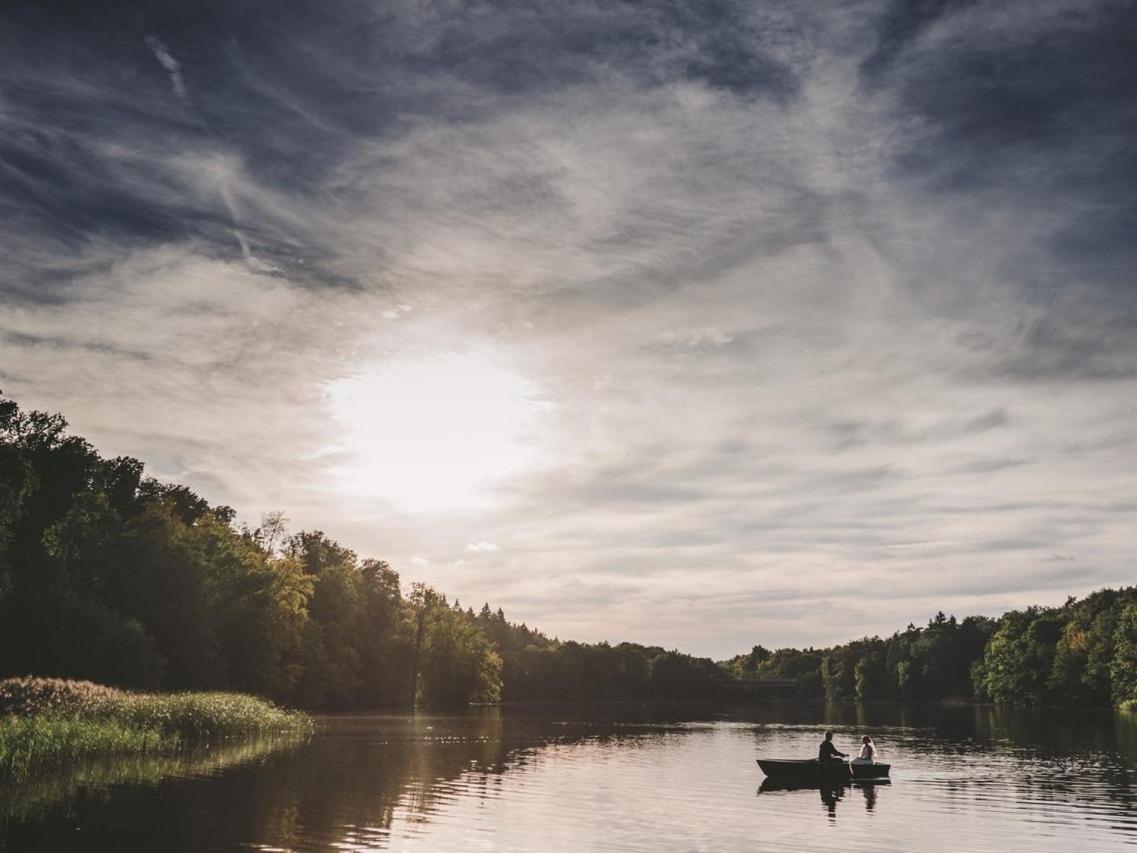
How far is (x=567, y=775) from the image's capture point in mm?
49438

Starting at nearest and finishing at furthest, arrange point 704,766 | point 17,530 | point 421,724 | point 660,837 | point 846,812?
point 660,837, point 846,812, point 704,766, point 17,530, point 421,724

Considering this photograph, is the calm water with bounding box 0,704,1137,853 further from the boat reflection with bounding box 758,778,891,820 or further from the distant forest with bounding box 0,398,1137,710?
the distant forest with bounding box 0,398,1137,710

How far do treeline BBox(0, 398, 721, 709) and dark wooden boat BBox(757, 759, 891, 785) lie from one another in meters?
49.2

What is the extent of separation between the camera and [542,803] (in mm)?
37906

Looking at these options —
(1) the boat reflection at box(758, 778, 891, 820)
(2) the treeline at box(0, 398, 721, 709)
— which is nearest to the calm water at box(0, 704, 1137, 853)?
(1) the boat reflection at box(758, 778, 891, 820)

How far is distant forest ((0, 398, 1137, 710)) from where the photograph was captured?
68.9 meters

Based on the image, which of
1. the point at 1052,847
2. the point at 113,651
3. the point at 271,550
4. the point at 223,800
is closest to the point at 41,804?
the point at 223,800

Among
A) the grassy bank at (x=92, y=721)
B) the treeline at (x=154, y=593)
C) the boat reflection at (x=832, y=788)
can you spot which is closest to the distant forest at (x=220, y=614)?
the treeline at (x=154, y=593)

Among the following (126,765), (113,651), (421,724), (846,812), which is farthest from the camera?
(421,724)

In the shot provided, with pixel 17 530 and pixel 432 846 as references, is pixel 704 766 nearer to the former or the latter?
pixel 432 846

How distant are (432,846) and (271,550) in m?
101

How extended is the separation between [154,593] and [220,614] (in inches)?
458

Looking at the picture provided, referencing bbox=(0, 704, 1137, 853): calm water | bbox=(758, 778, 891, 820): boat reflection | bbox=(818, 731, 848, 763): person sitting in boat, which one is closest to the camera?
bbox=(0, 704, 1137, 853): calm water

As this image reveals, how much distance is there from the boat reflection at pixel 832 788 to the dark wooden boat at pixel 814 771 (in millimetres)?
198
